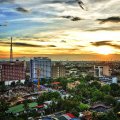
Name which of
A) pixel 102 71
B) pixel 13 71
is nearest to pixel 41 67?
pixel 13 71

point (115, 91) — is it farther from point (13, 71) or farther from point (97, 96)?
point (13, 71)

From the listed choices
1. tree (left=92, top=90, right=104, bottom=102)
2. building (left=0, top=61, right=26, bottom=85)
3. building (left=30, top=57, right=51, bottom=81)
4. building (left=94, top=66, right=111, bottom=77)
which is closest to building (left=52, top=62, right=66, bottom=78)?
building (left=30, top=57, right=51, bottom=81)

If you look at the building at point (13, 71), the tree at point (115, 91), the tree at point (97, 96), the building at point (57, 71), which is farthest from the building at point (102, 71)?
the tree at point (97, 96)

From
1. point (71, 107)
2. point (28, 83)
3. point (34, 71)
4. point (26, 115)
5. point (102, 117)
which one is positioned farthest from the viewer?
point (34, 71)

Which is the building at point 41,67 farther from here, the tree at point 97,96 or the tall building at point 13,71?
the tree at point 97,96

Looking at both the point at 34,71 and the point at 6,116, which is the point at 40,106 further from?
the point at 34,71

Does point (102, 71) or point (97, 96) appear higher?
point (102, 71)

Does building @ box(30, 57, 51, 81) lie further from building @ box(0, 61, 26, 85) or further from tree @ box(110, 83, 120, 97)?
tree @ box(110, 83, 120, 97)

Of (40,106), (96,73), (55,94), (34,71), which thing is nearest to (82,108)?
(40,106)
